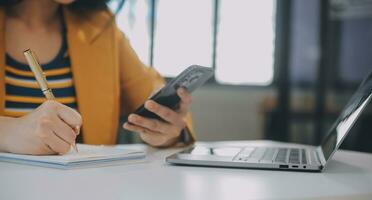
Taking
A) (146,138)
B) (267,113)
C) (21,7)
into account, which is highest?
(21,7)

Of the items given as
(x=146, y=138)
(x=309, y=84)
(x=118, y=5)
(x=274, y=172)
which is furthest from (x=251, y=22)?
(x=274, y=172)

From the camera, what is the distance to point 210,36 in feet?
10.2

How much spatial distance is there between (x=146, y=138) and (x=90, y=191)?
44 centimetres

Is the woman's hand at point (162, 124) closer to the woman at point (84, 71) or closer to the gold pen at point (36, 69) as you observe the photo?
the woman at point (84, 71)

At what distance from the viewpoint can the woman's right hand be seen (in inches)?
27.1

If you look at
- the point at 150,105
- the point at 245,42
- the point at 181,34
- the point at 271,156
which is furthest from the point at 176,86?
the point at 245,42

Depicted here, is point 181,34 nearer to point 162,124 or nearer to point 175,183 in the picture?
point 162,124

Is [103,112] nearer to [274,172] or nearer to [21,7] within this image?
[21,7]

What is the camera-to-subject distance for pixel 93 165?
2.28 feet

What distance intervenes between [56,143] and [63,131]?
0.8 inches

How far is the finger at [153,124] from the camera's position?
35.1 inches

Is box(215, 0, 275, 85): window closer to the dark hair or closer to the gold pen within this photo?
the dark hair

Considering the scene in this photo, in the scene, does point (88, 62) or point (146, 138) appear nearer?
point (146, 138)

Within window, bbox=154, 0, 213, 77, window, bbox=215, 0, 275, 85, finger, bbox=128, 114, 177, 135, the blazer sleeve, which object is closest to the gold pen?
finger, bbox=128, 114, 177, 135
